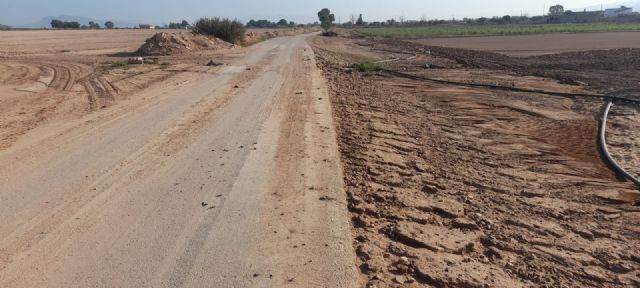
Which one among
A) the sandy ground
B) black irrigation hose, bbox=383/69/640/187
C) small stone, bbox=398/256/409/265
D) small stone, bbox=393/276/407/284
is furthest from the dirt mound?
small stone, bbox=393/276/407/284

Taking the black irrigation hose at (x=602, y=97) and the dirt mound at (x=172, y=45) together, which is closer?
the black irrigation hose at (x=602, y=97)

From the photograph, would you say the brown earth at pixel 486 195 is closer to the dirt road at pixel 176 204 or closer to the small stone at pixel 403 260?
Result: the small stone at pixel 403 260

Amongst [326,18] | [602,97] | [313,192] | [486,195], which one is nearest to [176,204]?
[313,192]

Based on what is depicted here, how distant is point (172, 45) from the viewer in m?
34.6

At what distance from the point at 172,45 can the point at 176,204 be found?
30596 mm

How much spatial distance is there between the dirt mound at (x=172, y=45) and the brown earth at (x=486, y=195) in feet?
74.0

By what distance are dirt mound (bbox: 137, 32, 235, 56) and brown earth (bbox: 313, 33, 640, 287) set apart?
2254cm

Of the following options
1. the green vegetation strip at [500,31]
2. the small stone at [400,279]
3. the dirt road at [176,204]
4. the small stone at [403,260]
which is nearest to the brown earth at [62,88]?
the dirt road at [176,204]

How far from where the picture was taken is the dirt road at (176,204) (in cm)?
454

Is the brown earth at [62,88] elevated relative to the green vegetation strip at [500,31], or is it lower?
lower

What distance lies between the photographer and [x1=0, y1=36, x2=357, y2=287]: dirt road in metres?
4.54

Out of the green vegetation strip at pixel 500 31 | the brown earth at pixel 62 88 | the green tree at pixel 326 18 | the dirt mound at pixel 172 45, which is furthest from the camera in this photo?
the green tree at pixel 326 18

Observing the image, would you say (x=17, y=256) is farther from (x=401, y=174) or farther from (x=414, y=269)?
(x=401, y=174)

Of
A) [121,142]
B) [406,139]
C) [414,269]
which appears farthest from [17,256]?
[406,139]
